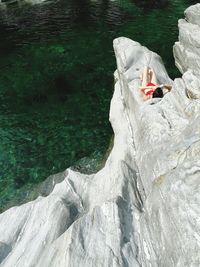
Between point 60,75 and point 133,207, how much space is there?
69.0ft

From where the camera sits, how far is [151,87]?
2136 centimetres

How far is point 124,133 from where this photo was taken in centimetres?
2144

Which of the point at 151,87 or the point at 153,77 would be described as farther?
the point at 153,77

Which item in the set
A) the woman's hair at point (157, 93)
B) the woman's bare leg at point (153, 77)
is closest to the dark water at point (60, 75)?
the woman's bare leg at point (153, 77)

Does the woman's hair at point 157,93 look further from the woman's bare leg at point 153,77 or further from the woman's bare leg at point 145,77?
the woman's bare leg at point 153,77

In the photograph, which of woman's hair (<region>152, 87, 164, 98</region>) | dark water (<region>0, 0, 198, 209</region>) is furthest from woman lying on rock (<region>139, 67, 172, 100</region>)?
dark water (<region>0, 0, 198, 209</region>)

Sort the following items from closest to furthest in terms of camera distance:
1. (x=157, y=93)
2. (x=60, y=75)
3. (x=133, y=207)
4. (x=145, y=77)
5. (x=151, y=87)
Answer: (x=133, y=207), (x=157, y=93), (x=151, y=87), (x=145, y=77), (x=60, y=75)

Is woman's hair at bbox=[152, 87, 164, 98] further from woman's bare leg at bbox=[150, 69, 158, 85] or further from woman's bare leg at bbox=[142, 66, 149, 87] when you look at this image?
woman's bare leg at bbox=[150, 69, 158, 85]

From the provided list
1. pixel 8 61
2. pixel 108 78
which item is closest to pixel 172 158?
pixel 108 78

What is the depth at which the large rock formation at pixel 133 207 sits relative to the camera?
11180 mm

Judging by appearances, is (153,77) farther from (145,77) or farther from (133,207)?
(133,207)

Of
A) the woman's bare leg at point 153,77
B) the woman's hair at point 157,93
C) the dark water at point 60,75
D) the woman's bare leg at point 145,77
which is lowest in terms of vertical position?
the dark water at point 60,75

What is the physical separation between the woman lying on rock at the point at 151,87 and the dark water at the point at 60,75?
14.0 feet

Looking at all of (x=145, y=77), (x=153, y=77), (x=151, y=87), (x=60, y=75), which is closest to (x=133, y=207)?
(x=151, y=87)
